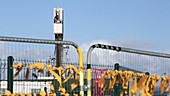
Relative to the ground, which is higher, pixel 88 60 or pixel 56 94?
pixel 88 60

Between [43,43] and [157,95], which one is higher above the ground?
[43,43]

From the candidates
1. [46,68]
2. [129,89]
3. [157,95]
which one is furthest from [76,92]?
[157,95]

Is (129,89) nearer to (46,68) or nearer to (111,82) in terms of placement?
(111,82)

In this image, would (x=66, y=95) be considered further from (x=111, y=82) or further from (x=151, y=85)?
(x=151, y=85)

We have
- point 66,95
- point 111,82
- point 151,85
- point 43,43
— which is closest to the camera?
point 43,43

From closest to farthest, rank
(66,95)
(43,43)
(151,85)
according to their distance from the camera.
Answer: (43,43) < (66,95) < (151,85)

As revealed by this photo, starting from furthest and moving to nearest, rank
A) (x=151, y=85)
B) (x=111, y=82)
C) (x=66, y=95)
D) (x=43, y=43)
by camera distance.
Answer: (x=151, y=85) → (x=111, y=82) → (x=66, y=95) → (x=43, y=43)

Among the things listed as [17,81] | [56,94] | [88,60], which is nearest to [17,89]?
[17,81]

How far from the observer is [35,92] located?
9008 millimetres

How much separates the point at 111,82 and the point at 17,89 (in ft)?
7.41

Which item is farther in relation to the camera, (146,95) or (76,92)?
(146,95)

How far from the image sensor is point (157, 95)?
11.7 metres

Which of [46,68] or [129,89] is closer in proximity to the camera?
[46,68]

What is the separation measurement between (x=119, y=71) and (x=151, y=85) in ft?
3.81
